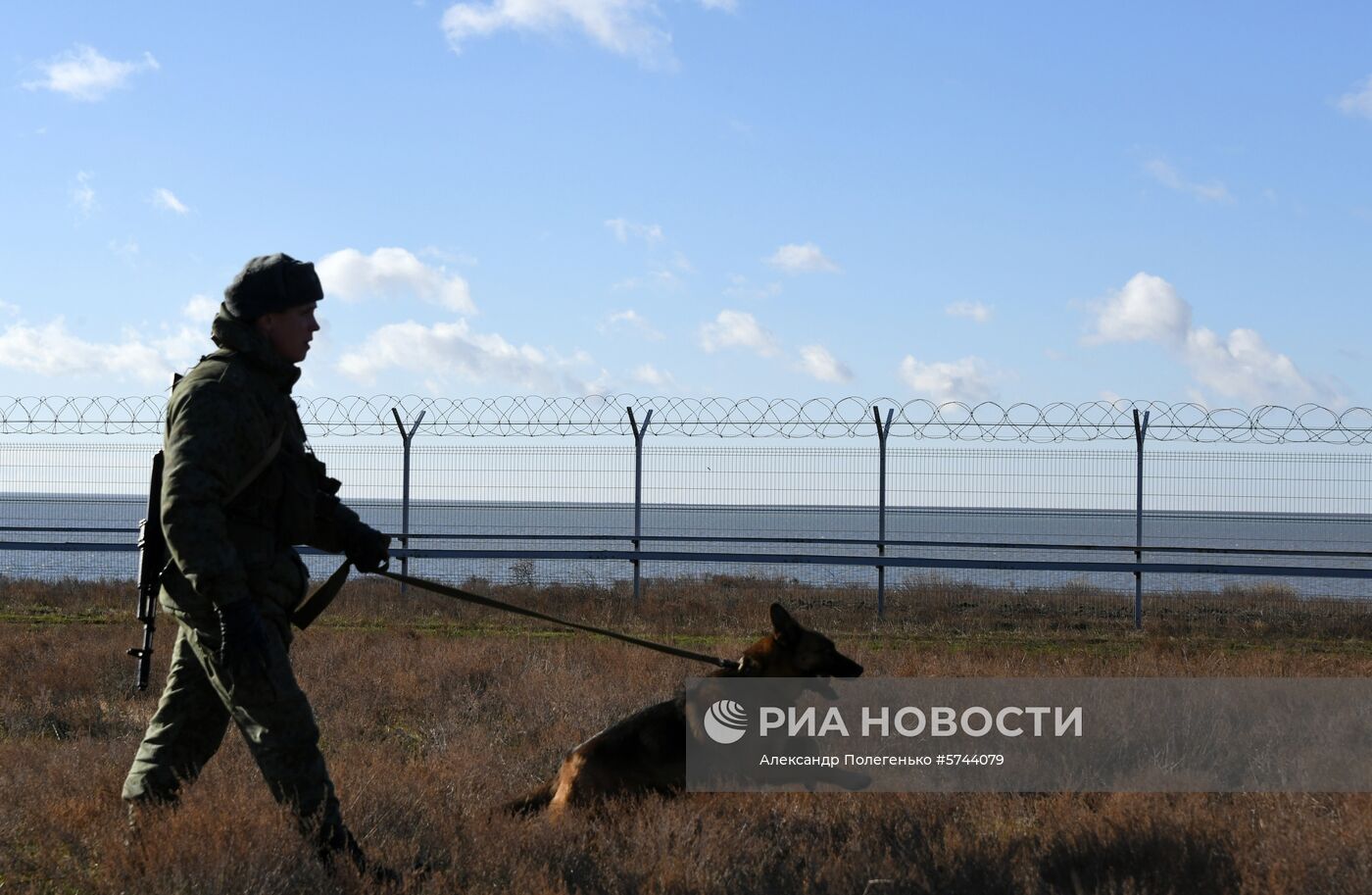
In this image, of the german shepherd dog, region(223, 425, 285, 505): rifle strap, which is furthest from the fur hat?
the german shepherd dog

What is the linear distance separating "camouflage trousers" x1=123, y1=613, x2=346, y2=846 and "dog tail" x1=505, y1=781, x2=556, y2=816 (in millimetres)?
1045

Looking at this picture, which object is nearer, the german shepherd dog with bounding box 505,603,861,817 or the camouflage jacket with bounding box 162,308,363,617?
the camouflage jacket with bounding box 162,308,363,617

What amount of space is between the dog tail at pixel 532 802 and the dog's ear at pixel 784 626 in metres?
1.18

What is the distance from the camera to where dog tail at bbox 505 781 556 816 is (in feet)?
16.0

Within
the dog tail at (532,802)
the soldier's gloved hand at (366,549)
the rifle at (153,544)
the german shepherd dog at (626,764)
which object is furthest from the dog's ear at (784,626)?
the rifle at (153,544)

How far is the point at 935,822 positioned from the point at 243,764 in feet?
9.33

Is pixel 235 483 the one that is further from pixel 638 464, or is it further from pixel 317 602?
pixel 638 464

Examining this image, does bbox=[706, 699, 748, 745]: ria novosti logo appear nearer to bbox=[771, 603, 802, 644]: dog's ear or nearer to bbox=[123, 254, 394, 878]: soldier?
bbox=[771, 603, 802, 644]: dog's ear

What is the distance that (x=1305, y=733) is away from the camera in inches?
260

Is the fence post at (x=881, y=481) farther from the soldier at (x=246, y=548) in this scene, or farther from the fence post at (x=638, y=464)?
the soldier at (x=246, y=548)

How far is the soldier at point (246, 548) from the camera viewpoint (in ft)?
12.1

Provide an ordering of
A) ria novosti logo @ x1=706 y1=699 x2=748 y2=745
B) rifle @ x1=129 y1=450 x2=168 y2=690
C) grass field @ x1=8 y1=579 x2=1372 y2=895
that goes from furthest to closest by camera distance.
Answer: ria novosti logo @ x1=706 y1=699 x2=748 y2=745, rifle @ x1=129 y1=450 x2=168 y2=690, grass field @ x1=8 y1=579 x2=1372 y2=895

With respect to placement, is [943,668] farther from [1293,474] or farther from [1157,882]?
[1293,474]

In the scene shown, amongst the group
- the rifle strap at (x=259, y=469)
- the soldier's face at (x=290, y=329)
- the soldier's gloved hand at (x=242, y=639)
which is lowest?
the soldier's gloved hand at (x=242, y=639)
